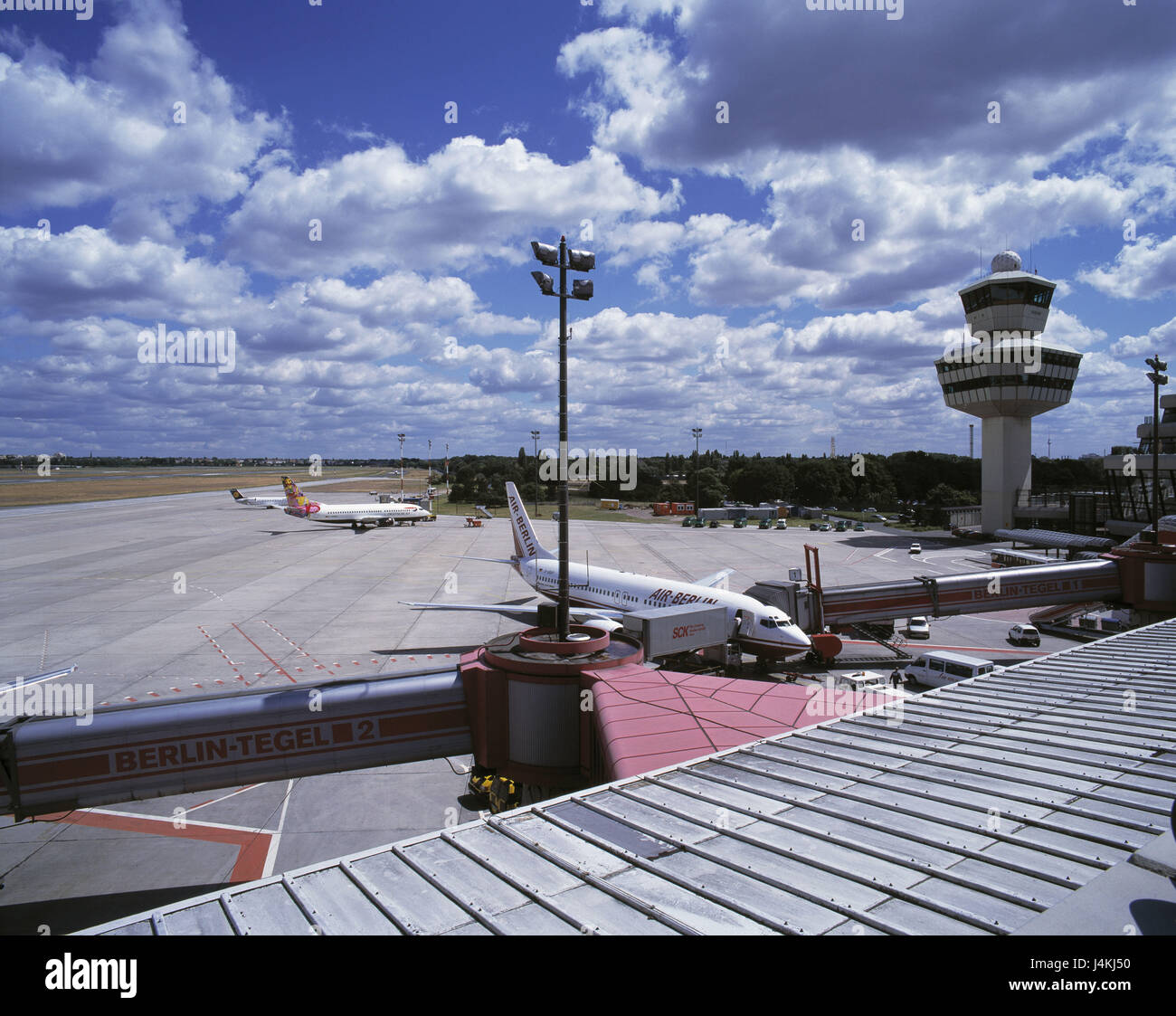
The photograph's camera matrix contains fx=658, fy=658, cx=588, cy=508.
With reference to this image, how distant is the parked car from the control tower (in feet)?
189

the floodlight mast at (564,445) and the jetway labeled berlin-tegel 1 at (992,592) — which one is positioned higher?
the floodlight mast at (564,445)

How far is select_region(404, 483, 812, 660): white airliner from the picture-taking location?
106 feet

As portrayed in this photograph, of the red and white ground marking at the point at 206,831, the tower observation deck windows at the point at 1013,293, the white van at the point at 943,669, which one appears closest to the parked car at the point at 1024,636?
the white van at the point at 943,669

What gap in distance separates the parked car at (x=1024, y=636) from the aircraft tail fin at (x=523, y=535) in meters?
30.8

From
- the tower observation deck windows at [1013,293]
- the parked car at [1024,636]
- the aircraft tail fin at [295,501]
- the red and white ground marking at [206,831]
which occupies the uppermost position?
the tower observation deck windows at [1013,293]

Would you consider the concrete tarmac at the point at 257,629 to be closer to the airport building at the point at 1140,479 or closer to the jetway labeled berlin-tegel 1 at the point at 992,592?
the jetway labeled berlin-tegel 1 at the point at 992,592

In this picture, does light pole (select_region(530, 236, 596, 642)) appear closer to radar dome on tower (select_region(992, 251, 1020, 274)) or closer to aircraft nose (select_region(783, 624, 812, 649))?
aircraft nose (select_region(783, 624, 812, 649))

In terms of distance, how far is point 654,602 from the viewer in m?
35.3

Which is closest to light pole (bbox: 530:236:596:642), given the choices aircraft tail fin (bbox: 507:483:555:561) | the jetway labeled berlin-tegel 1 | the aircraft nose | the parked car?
the aircraft nose

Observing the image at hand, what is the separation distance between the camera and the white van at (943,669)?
1202 inches

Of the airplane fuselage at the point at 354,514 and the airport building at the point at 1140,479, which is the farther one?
the airplane fuselage at the point at 354,514

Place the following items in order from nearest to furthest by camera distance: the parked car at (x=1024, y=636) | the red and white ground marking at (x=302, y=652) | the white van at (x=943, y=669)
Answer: the white van at (x=943, y=669)
the red and white ground marking at (x=302, y=652)
the parked car at (x=1024, y=636)

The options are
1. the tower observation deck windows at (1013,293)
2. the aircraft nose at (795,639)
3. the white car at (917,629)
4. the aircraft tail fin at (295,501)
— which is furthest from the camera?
the aircraft tail fin at (295,501)
